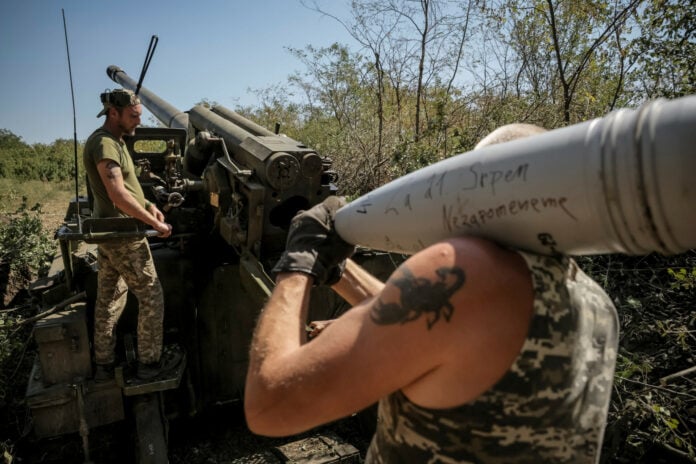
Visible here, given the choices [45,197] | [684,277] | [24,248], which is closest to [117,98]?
[684,277]

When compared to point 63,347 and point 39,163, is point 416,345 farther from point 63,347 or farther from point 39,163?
point 39,163

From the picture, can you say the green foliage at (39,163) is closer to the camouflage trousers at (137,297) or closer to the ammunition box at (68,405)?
the camouflage trousers at (137,297)

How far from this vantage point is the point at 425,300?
3.66ft

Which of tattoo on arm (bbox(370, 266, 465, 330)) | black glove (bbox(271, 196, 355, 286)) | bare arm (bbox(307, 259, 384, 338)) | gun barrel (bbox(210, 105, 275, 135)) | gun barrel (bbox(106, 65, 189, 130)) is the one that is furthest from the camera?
gun barrel (bbox(106, 65, 189, 130))

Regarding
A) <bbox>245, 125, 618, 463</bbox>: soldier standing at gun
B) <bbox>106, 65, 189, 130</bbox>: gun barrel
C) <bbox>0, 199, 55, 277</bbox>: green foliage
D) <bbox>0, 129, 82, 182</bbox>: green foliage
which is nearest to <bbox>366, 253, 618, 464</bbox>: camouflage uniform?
<bbox>245, 125, 618, 463</bbox>: soldier standing at gun

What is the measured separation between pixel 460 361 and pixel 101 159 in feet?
11.0

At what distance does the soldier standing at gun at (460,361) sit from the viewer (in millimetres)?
1121

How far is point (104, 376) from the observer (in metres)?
4.03

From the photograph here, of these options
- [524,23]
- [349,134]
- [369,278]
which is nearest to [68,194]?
[349,134]

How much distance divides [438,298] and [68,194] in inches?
780

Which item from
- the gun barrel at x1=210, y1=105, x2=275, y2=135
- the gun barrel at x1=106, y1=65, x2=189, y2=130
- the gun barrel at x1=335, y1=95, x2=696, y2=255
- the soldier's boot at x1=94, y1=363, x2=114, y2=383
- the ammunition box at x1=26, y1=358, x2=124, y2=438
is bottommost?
the ammunition box at x1=26, y1=358, x2=124, y2=438

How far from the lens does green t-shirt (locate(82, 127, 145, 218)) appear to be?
12.5 ft

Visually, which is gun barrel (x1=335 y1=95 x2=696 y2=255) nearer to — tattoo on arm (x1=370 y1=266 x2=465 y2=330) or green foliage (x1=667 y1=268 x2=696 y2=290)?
tattoo on arm (x1=370 y1=266 x2=465 y2=330)

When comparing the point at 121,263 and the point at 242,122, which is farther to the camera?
the point at 242,122
